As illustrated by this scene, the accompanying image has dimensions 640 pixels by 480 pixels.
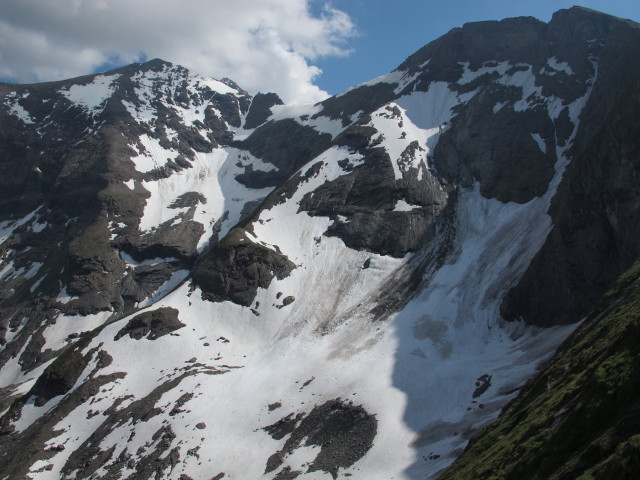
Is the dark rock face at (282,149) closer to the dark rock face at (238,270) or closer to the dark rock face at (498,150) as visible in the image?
the dark rock face at (498,150)

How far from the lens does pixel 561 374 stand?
82.4 ft

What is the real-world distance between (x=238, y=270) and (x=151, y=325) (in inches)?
715

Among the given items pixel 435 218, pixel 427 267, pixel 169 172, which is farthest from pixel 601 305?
pixel 169 172

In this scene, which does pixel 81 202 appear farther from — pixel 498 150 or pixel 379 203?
pixel 498 150

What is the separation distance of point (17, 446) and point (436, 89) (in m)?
126

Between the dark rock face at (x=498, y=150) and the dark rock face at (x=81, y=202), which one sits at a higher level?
the dark rock face at (x=81, y=202)

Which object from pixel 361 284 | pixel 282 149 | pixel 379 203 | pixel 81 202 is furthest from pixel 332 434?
pixel 282 149

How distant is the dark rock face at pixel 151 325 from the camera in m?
74.9

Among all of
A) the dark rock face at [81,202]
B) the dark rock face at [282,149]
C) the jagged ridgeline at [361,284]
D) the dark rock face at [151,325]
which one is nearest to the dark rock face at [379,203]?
the jagged ridgeline at [361,284]

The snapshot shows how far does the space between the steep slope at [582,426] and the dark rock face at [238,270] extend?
209 ft

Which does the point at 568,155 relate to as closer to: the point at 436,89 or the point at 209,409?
the point at 436,89

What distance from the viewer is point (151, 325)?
251 feet

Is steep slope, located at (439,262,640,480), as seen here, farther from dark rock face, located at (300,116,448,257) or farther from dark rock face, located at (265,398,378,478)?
dark rock face, located at (300,116,448,257)

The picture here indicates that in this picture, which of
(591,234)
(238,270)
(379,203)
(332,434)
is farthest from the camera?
(379,203)
